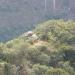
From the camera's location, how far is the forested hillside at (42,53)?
6719 mm

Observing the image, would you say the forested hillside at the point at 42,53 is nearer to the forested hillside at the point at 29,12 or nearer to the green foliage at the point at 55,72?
the green foliage at the point at 55,72

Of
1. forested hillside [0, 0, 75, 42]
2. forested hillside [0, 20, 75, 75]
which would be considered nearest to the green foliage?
forested hillside [0, 20, 75, 75]

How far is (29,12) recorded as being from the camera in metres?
24.6

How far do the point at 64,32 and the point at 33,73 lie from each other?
1.93 meters

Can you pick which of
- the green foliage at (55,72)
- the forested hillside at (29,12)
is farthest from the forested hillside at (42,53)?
the forested hillside at (29,12)

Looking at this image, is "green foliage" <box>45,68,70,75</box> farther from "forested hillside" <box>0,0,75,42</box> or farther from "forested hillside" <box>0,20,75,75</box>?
"forested hillside" <box>0,0,75,42</box>

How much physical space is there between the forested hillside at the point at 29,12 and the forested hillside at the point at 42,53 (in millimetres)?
13766

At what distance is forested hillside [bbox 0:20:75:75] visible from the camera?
6719mm

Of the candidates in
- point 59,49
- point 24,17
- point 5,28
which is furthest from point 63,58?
point 24,17

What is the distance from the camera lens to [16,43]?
744 cm

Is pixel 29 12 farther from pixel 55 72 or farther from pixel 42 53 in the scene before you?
pixel 55 72

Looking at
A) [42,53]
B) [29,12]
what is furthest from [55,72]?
[29,12]

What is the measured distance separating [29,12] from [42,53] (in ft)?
56.8

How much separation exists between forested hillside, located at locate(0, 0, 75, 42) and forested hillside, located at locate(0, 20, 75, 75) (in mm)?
13766
